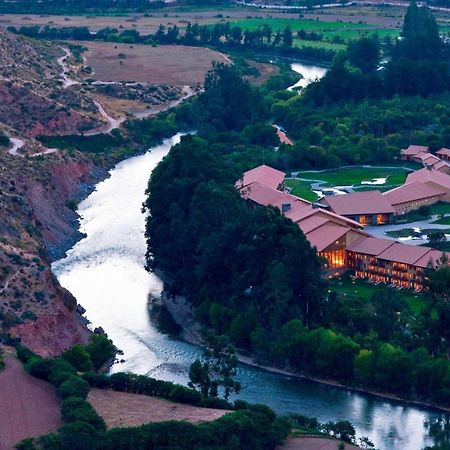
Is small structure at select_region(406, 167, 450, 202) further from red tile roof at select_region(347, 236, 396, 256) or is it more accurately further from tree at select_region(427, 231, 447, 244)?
red tile roof at select_region(347, 236, 396, 256)

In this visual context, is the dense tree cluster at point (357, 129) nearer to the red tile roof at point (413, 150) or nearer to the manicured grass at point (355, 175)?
the red tile roof at point (413, 150)

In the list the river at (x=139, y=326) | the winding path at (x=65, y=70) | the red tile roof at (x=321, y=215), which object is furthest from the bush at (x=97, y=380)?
the winding path at (x=65, y=70)

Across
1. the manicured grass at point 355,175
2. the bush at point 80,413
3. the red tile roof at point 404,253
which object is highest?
the bush at point 80,413

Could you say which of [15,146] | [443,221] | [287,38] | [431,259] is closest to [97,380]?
[431,259]

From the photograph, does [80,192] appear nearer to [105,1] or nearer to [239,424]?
[239,424]

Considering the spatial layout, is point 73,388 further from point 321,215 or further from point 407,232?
point 407,232

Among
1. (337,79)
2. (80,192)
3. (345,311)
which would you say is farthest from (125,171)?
(345,311)
